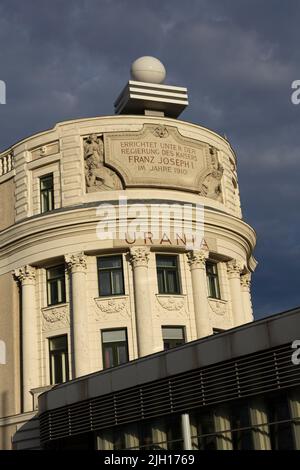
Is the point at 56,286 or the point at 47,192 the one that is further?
the point at 47,192

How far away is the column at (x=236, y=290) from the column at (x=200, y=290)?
2.81m

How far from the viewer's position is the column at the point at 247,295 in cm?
4980

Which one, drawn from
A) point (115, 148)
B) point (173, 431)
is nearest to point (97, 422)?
point (173, 431)

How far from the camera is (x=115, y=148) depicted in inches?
1826

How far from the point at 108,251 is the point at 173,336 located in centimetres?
574

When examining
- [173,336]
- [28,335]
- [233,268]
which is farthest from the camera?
[233,268]

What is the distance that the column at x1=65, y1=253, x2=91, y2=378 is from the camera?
4288 cm

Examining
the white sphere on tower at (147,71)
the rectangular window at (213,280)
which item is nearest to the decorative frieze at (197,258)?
the rectangular window at (213,280)

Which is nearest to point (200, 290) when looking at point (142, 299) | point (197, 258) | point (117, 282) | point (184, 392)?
point (197, 258)

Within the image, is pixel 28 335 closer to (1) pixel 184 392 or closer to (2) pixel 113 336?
(2) pixel 113 336

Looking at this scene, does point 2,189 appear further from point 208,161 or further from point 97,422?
point 97,422

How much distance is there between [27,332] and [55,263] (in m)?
4.12

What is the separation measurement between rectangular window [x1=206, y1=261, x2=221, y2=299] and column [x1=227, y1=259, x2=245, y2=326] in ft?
2.75

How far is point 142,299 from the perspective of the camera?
43.7m
